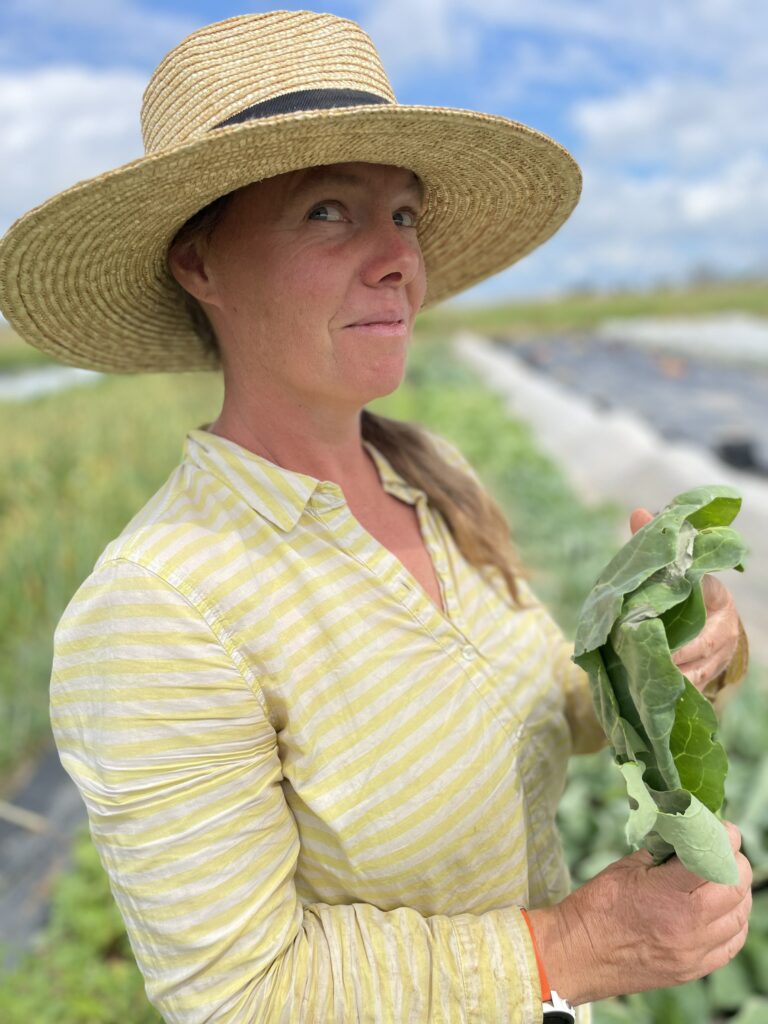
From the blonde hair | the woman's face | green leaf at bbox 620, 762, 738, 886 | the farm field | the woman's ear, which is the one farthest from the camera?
the farm field

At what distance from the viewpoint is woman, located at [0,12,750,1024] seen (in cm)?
94

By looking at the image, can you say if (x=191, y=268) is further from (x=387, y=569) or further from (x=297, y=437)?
(x=387, y=569)

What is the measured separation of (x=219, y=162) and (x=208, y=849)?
73 cm

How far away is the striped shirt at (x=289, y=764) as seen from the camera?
0.92 meters

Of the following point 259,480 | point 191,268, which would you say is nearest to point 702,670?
point 259,480

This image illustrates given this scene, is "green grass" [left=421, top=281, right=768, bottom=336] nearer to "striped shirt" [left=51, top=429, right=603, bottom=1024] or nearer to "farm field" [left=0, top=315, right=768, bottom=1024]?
"farm field" [left=0, top=315, right=768, bottom=1024]

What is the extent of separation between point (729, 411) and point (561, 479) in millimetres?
5024

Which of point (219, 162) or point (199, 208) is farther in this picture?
point (199, 208)

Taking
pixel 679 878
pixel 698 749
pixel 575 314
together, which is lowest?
pixel 679 878

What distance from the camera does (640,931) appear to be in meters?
1.02

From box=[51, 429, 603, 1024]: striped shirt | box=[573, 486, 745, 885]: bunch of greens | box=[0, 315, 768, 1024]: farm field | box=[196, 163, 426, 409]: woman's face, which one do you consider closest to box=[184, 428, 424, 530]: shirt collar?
box=[51, 429, 603, 1024]: striped shirt

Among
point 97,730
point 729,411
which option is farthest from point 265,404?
point 729,411

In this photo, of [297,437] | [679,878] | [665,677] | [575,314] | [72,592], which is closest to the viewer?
[665,677]

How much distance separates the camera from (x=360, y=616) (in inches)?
43.2
